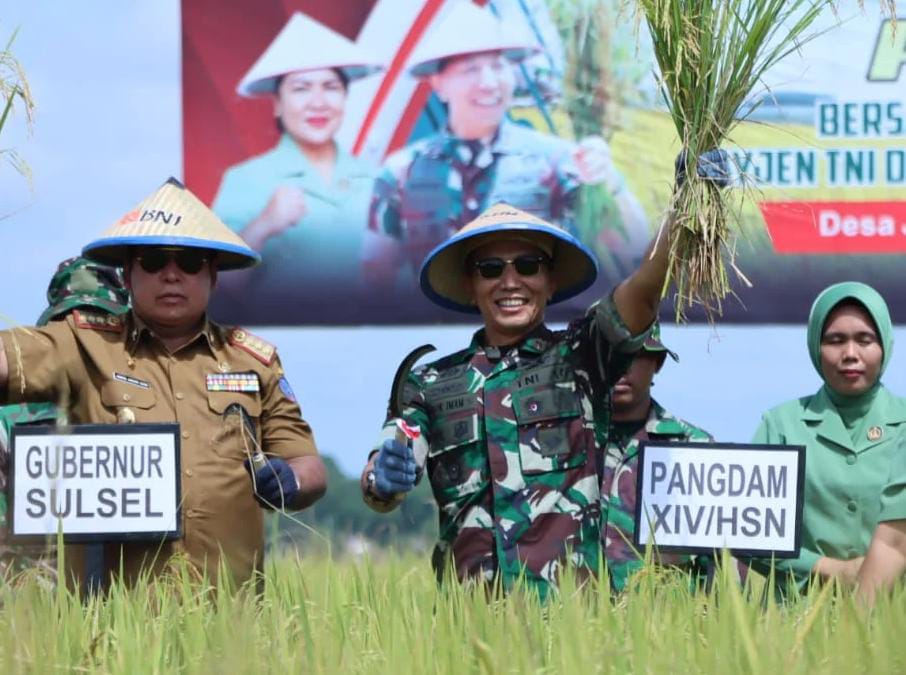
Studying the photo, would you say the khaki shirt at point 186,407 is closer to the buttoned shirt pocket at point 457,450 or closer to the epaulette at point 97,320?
the epaulette at point 97,320

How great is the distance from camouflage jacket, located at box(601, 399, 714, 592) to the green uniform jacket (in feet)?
0.67

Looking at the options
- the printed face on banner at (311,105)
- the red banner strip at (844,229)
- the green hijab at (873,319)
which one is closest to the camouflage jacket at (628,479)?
the green hijab at (873,319)

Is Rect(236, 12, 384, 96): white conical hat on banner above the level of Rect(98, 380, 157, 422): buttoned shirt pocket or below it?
above

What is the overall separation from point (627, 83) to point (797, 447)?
120 inches

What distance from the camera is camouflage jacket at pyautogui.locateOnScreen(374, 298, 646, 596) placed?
3.41 meters

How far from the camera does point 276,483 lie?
3414mm

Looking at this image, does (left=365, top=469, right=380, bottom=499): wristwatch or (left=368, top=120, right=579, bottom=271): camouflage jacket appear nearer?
(left=365, top=469, right=380, bottom=499): wristwatch

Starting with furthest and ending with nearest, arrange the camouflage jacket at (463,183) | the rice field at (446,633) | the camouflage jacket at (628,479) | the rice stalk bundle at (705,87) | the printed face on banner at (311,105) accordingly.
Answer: the printed face on banner at (311,105)
the camouflage jacket at (463,183)
the camouflage jacket at (628,479)
the rice stalk bundle at (705,87)
the rice field at (446,633)

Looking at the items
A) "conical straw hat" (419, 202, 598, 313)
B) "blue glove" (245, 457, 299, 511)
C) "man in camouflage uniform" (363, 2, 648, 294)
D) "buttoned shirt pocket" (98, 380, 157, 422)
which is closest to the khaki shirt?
"buttoned shirt pocket" (98, 380, 157, 422)

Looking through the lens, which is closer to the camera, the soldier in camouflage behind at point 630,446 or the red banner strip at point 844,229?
the soldier in camouflage behind at point 630,446

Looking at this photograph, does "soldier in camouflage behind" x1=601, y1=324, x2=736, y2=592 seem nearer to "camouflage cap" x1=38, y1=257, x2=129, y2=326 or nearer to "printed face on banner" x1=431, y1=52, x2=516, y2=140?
"camouflage cap" x1=38, y1=257, x2=129, y2=326

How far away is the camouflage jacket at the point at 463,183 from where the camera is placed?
6379mm

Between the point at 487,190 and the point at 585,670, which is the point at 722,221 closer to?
the point at 585,670

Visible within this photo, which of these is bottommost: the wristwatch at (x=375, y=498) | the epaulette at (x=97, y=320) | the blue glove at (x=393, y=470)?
the wristwatch at (x=375, y=498)
